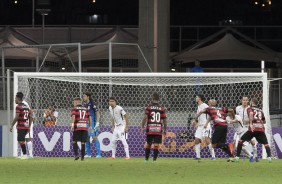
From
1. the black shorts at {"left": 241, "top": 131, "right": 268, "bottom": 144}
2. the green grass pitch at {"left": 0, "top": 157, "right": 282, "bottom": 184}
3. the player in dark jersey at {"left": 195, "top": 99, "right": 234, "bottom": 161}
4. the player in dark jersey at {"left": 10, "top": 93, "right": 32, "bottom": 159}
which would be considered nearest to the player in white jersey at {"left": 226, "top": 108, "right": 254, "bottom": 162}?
the player in dark jersey at {"left": 195, "top": 99, "right": 234, "bottom": 161}

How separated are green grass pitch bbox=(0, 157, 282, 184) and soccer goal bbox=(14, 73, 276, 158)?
5.92 m

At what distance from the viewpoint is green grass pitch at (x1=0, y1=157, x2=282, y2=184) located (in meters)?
18.8

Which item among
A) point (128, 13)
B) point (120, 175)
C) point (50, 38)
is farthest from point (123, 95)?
point (128, 13)

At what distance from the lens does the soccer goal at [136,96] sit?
30208 mm

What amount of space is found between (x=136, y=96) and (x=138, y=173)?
11982 mm

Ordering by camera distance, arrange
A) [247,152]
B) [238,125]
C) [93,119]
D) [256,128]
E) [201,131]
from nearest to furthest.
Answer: [256,128], [247,152], [238,125], [201,131], [93,119]

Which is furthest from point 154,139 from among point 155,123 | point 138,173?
point 138,173

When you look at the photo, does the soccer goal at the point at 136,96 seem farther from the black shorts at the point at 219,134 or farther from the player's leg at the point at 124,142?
the black shorts at the point at 219,134

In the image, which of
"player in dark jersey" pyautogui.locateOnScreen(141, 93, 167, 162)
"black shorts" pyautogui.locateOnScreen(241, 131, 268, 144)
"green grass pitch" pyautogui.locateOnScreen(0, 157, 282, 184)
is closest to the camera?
"green grass pitch" pyautogui.locateOnScreen(0, 157, 282, 184)

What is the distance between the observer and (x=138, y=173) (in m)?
20.8

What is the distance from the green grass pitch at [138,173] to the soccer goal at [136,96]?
233 inches

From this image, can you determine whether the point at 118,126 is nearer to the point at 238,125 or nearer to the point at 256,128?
the point at 238,125

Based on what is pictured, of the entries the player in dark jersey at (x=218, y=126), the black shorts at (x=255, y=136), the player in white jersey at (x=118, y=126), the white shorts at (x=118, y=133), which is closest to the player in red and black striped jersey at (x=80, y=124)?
the player in white jersey at (x=118, y=126)

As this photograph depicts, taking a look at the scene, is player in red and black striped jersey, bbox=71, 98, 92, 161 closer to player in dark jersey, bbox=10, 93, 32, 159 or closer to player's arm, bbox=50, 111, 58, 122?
player in dark jersey, bbox=10, 93, 32, 159
